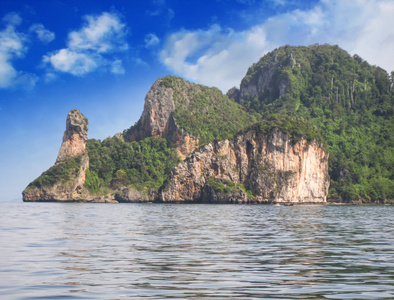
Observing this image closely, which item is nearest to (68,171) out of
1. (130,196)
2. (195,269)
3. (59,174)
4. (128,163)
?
(59,174)

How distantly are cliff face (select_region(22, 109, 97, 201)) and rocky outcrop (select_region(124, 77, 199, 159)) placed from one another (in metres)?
32.3

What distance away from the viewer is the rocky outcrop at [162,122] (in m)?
179

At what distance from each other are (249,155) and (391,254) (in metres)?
118

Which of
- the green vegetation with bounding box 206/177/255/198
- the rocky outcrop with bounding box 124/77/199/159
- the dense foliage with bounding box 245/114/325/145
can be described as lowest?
the green vegetation with bounding box 206/177/255/198

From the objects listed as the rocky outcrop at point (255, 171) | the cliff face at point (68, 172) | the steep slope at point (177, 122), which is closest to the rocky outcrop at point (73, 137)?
the cliff face at point (68, 172)

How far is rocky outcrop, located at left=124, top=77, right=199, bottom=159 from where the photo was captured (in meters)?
179

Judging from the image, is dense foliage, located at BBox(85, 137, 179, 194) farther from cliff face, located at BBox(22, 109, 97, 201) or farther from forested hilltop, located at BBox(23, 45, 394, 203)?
cliff face, located at BBox(22, 109, 97, 201)

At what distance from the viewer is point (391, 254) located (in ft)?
56.4

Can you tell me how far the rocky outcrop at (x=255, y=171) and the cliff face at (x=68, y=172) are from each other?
37181mm

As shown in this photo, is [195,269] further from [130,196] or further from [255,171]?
[130,196]

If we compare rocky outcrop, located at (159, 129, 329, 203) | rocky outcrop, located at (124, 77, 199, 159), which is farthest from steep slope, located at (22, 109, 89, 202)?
rocky outcrop, located at (159, 129, 329, 203)

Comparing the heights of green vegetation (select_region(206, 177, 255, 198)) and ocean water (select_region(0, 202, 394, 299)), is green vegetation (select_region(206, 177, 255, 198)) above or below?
above

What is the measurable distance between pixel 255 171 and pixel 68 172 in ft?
217

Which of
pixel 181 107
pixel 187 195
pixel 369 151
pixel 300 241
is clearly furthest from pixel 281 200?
pixel 300 241
